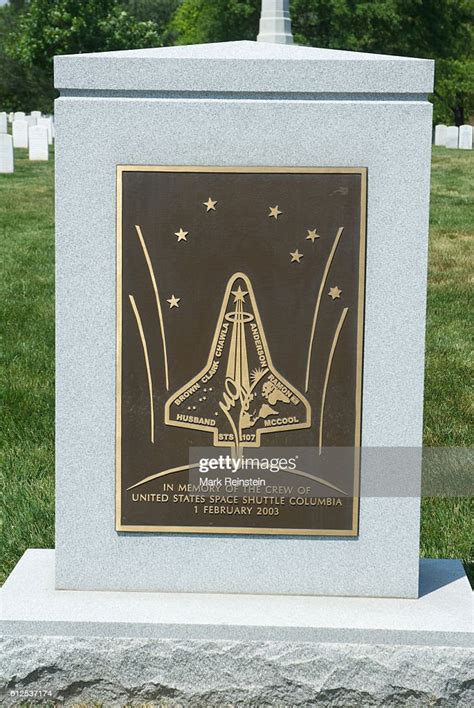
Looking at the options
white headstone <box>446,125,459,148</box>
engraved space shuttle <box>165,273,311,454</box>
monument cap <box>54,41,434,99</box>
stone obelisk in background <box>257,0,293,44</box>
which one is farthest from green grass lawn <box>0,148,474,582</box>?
white headstone <box>446,125,459,148</box>

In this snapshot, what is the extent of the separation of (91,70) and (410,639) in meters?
2.21

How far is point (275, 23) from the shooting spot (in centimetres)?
1105

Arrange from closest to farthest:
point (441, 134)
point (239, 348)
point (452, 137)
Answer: point (239, 348) → point (452, 137) → point (441, 134)

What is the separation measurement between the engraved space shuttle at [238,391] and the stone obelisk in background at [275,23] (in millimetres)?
7855

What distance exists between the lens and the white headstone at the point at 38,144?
2356cm

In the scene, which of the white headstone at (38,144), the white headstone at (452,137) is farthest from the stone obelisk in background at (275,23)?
the white headstone at (452,137)

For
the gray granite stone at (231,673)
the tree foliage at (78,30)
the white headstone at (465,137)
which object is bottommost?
the gray granite stone at (231,673)

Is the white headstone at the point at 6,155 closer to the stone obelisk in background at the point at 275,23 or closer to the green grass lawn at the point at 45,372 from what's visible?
the green grass lawn at the point at 45,372

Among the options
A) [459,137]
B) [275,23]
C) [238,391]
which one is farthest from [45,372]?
[459,137]

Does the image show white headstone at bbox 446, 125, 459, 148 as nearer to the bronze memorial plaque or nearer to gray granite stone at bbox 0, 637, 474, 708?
the bronze memorial plaque

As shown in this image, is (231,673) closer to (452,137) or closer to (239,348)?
(239,348)

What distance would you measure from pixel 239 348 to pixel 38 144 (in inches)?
832

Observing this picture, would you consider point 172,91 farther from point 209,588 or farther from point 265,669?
point 265,669

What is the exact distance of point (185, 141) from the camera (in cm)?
351
